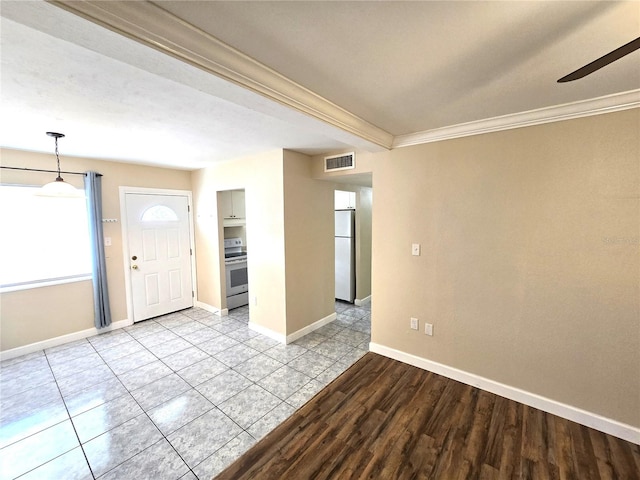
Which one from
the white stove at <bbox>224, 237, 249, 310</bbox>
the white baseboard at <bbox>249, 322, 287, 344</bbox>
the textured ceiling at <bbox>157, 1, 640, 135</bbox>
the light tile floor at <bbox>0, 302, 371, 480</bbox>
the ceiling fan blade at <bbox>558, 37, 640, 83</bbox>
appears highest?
the textured ceiling at <bbox>157, 1, 640, 135</bbox>

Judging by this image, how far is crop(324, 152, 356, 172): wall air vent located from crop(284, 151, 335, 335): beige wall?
32 cm

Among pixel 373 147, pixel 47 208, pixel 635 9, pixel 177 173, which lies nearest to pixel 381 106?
pixel 373 147

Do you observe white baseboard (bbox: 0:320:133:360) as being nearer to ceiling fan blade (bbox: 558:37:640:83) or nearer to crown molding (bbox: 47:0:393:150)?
crown molding (bbox: 47:0:393:150)

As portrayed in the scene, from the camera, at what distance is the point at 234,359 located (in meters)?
3.15

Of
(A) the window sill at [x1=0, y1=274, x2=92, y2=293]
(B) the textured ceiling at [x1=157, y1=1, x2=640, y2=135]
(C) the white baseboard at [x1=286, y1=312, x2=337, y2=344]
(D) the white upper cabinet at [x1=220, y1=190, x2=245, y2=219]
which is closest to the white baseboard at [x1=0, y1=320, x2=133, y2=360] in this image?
(A) the window sill at [x1=0, y1=274, x2=92, y2=293]

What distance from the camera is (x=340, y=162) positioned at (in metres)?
3.35

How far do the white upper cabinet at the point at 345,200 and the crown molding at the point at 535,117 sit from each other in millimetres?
2104

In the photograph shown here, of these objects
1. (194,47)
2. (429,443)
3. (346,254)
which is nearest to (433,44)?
(194,47)

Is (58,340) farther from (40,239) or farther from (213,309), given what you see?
(213,309)

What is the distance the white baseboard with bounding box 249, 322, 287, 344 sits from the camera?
11.7 ft

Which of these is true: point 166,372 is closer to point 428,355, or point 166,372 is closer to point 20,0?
point 428,355

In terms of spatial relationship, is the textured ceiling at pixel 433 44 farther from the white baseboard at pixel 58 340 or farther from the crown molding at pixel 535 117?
the white baseboard at pixel 58 340

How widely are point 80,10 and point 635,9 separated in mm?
2141

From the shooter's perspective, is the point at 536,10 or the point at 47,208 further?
the point at 47,208
